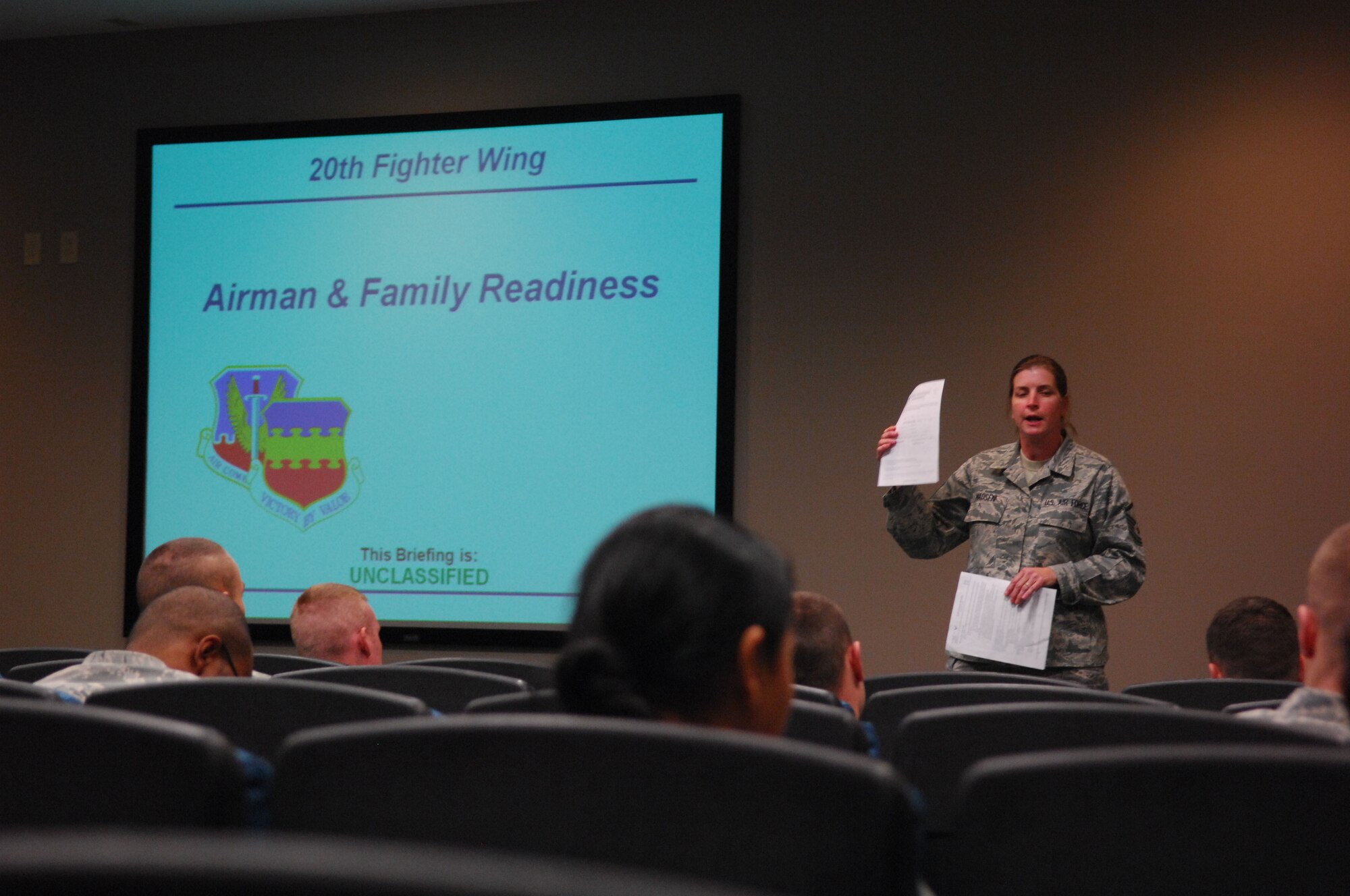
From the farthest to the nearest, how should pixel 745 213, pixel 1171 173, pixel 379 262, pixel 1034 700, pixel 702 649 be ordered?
pixel 379 262
pixel 745 213
pixel 1171 173
pixel 1034 700
pixel 702 649

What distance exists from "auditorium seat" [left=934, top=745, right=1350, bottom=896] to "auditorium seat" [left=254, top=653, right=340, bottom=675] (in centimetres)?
211

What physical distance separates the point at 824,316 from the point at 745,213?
1.86 ft

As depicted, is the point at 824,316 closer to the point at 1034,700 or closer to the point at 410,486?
the point at 410,486

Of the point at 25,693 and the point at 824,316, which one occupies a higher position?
the point at 824,316

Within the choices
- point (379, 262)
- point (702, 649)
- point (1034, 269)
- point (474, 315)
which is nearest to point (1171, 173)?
point (1034, 269)

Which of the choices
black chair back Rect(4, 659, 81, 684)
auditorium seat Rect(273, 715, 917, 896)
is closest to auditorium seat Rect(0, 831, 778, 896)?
auditorium seat Rect(273, 715, 917, 896)

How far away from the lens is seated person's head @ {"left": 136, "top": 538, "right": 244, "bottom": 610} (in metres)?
3.12

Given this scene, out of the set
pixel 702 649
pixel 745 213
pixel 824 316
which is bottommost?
pixel 702 649

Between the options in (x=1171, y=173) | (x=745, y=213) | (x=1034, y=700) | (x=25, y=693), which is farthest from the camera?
(x=745, y=213)

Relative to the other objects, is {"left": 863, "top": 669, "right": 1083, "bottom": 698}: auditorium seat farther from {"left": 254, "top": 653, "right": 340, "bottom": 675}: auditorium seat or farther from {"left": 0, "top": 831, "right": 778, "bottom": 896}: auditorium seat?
{"left": 0, "top": 831, "right": 778, "bottom": 896}: auditorium seat

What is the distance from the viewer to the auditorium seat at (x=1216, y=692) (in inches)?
98.9

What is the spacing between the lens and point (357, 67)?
230 inches

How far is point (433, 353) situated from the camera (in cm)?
559

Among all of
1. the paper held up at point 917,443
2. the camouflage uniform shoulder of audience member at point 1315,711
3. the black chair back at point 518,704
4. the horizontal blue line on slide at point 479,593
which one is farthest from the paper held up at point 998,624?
the black chair back at point 518,704
